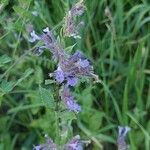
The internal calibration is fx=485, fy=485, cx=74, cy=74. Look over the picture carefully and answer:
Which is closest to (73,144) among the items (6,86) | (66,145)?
(66,145)

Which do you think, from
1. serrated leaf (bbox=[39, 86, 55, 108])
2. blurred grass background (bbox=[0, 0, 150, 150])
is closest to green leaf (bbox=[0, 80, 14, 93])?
serrated leaf (bbox=[39, 86, 55, 108])

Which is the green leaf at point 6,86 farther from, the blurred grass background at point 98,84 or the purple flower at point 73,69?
the blurred grass background at point 98,84

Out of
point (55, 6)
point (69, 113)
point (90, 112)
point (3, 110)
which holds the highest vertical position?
point (55, 6)

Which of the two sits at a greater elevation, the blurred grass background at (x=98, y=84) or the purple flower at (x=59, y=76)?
the purple flower at (x=59, y=76)

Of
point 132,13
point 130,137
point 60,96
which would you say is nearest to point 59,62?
point 60,96

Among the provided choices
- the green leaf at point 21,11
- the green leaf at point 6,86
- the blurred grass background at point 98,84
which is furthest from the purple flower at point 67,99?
the blurred grass background at point 98,84

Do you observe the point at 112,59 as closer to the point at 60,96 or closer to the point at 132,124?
the point at 132,124

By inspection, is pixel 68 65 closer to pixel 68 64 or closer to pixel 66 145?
pixel 68 64

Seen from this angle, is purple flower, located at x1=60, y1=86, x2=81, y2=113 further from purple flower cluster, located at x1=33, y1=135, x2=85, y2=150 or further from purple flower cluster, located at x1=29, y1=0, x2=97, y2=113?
purple flower cluster, located at x1=33, y1=135, x2=85, y2=150

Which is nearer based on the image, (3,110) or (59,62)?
(59,62)
